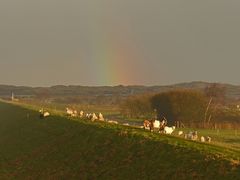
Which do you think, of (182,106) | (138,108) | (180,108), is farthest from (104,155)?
(138,108)

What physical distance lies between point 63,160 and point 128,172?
10.3 m

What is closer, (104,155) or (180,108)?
(104,155)

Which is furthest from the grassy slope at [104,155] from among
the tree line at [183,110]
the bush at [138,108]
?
the bush at [138,108]

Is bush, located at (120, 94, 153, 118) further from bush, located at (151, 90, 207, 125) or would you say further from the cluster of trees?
bush, located at (151, 90, 207, 125)

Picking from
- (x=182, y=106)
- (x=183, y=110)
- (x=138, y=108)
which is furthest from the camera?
(x=138, y=108)

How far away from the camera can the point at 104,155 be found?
42906mm

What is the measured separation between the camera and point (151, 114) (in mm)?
131750

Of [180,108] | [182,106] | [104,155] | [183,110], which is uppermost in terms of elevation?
[182,106]

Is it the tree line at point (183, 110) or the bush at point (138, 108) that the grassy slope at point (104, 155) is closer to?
the tree line at point (183, 110)

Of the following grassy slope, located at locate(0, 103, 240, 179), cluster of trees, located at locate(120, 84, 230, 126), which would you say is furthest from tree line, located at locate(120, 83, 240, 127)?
grassy slope, located at locate(0, 103, 240, 179)

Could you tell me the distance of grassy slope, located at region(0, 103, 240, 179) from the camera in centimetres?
3500

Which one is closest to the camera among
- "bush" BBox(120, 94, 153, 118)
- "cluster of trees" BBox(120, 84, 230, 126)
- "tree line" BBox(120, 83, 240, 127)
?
"tree line" BBox(120, 83, 240, 127)

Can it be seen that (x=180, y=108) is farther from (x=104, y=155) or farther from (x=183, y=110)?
(x=104, y=155)

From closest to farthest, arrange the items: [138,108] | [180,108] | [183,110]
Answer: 1. [183,110]
2. [180,108]
3. [138,108]
